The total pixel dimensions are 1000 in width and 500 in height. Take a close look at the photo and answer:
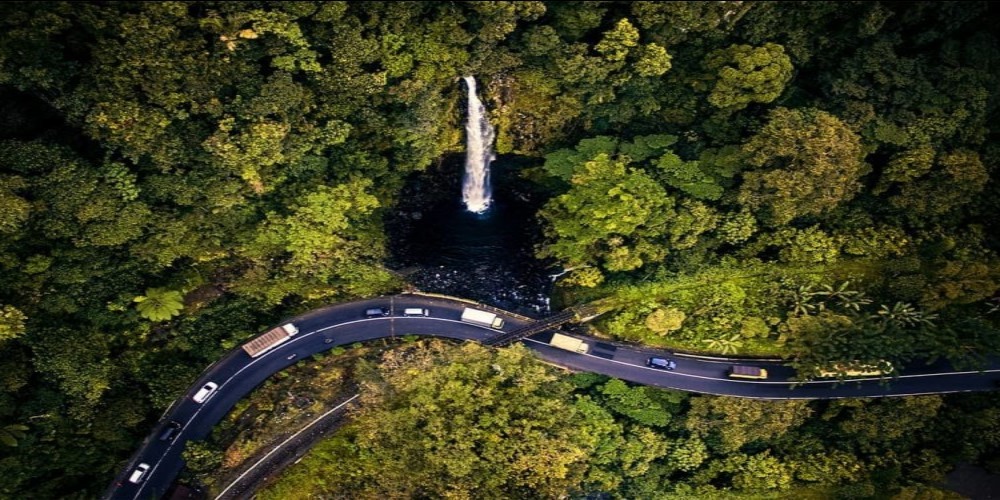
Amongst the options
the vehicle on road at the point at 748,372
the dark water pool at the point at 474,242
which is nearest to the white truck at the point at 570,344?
the dark water pool at the point at 474,242

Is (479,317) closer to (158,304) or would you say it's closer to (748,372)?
(748,372)

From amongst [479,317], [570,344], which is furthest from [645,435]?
[479,317]

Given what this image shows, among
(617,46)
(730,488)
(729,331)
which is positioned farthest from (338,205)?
(730,488)

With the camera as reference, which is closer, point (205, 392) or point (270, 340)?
point (205, 392)

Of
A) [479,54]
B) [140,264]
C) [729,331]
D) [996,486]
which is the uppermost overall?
[479,54]

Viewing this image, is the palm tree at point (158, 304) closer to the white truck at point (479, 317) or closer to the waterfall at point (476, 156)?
the white truck at point (479, 317)

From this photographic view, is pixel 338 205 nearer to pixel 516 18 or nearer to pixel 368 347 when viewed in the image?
pixel 368 347

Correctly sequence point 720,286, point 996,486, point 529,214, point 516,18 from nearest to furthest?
1. point 516,18
2. point 996,486
3. point 720,286
4. point 529,214
